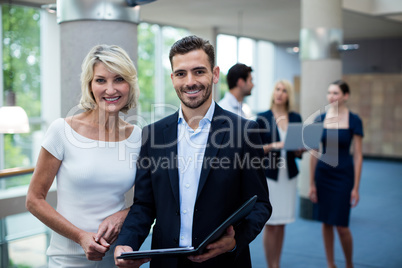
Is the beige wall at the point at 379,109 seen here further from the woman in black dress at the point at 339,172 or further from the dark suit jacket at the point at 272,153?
the dark suit jacket at the point at 272,153

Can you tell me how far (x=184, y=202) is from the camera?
1979mm

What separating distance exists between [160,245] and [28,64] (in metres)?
8.27

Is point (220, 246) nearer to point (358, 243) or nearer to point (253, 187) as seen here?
point (253, 187)

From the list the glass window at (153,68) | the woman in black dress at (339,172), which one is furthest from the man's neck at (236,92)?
the glass window at (153,68)

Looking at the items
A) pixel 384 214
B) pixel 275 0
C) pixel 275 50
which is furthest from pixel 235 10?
pixel 275 50

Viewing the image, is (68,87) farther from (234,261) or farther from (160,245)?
(234,261)

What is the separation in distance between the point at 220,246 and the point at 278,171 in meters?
2.98

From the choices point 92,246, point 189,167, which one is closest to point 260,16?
point 189,167

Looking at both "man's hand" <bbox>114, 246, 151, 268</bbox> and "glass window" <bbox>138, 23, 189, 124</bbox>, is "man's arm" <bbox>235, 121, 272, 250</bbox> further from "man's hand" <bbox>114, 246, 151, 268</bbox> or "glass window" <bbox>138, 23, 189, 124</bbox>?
"glass window" <bbox>138, 23, 189, 124</bbox>

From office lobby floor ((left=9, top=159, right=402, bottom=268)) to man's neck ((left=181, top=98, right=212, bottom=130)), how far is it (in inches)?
104

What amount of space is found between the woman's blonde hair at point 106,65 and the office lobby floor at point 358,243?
240cm

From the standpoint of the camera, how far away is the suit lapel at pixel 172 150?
6.40 ft

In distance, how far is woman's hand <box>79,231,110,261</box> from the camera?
1.99 metres

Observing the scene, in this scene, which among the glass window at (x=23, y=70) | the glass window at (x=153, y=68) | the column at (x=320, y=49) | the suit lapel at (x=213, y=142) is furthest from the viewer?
the glass window at (x=153, y=68)
